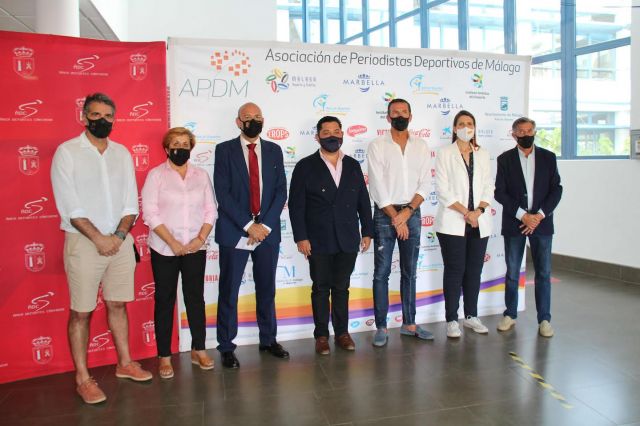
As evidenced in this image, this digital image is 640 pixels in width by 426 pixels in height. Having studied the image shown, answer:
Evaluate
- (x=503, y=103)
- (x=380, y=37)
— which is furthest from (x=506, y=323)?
(x=380, y=37)

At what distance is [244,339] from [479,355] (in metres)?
1.66

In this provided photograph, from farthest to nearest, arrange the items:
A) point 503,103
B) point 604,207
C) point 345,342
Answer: point 604,207 < point 503,103 < point 345,342

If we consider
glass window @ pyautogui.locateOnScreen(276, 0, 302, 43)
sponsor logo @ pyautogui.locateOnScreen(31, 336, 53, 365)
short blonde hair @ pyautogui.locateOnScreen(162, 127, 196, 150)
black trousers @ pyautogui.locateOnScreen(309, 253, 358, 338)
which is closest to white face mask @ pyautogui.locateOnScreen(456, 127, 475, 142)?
black trousers @ pyautogui.locateOnScreen(309, 253, 358, 338)

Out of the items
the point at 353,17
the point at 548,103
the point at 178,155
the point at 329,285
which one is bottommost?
the point at 329,285

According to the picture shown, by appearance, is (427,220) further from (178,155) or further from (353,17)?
(353,17)

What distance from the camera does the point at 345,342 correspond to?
11.7 ft


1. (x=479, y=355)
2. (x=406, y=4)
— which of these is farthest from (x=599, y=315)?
Result: (x=406, y=4)

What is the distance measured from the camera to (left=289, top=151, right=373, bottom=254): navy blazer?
3393mm

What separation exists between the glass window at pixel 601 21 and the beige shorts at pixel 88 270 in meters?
5.62

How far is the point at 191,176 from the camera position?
3.17 metres

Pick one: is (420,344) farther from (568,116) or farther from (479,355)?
(568,116)

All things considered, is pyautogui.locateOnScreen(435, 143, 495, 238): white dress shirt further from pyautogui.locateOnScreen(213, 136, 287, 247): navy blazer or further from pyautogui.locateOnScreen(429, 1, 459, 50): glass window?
pyautogui.locateOnScreen(429, 1, 459, 50): glass window

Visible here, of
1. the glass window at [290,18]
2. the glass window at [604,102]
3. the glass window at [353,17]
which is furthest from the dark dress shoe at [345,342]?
the glass window at [290,18]

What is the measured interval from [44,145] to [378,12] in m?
8.75
